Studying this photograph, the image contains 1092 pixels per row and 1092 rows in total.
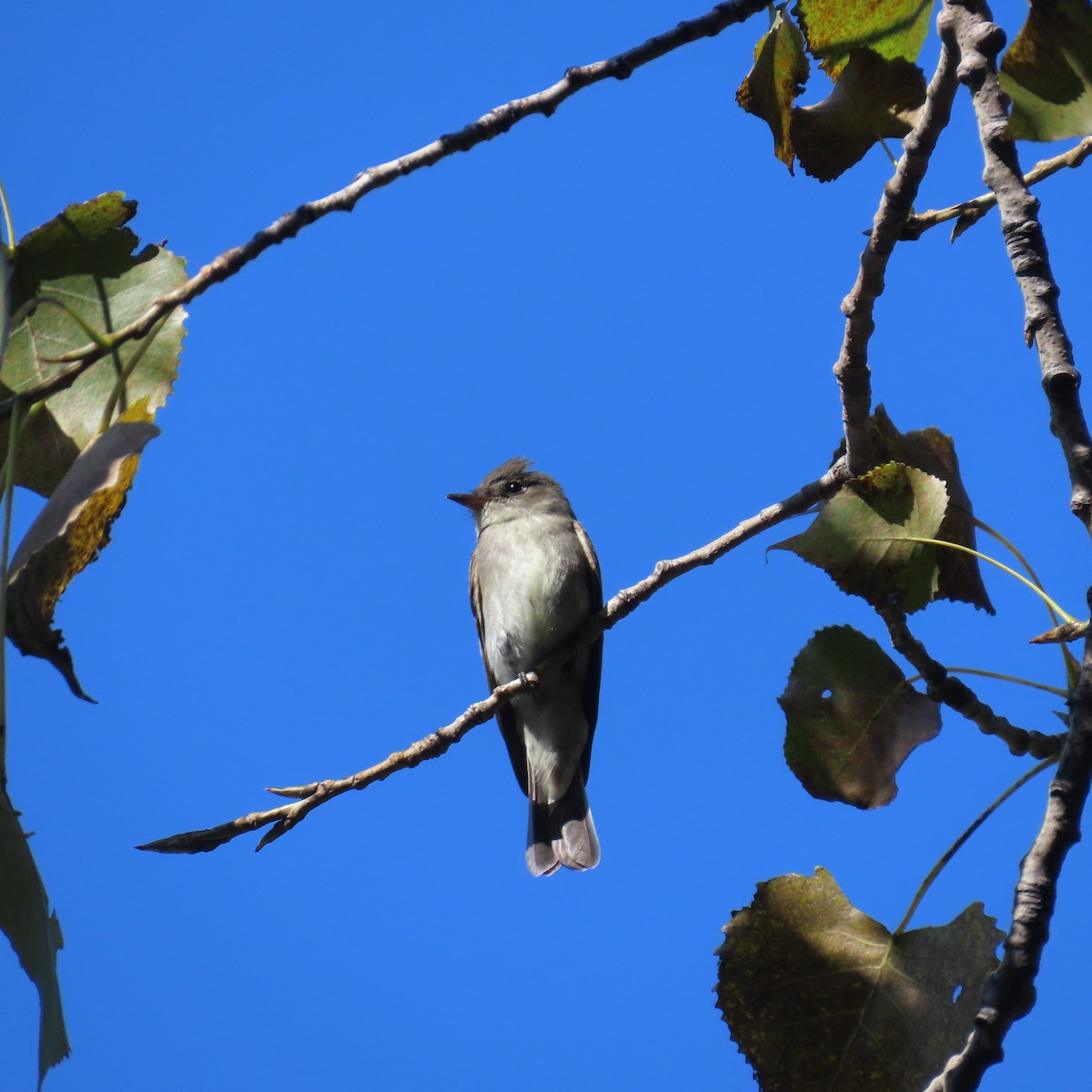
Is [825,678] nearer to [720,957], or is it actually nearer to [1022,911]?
[720,957]

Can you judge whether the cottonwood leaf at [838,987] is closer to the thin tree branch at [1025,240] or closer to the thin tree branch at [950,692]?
the thin tree branch at [950,692]

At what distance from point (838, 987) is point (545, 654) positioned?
157 inches

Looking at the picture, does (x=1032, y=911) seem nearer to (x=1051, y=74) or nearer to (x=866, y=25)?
(x=1051, y=74)

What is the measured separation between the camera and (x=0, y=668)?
154 cm

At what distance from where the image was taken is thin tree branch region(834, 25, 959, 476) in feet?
8.21

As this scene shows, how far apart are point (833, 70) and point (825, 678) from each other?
1.64 m

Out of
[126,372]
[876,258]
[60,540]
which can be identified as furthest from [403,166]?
[876,258]

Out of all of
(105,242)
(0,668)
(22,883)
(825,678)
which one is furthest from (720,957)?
(105,242)

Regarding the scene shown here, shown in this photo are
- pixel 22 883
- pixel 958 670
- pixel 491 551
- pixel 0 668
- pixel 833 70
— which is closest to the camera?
pixel 0 668

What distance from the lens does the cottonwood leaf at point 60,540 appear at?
172 centimetres

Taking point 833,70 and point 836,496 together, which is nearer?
point 836,496

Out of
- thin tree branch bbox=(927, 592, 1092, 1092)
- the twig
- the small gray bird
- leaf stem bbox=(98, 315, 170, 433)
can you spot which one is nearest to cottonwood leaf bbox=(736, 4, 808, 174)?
the twig

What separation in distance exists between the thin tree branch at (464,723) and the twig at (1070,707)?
1.09 meters

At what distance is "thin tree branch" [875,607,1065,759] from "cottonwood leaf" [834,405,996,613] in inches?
4.4
